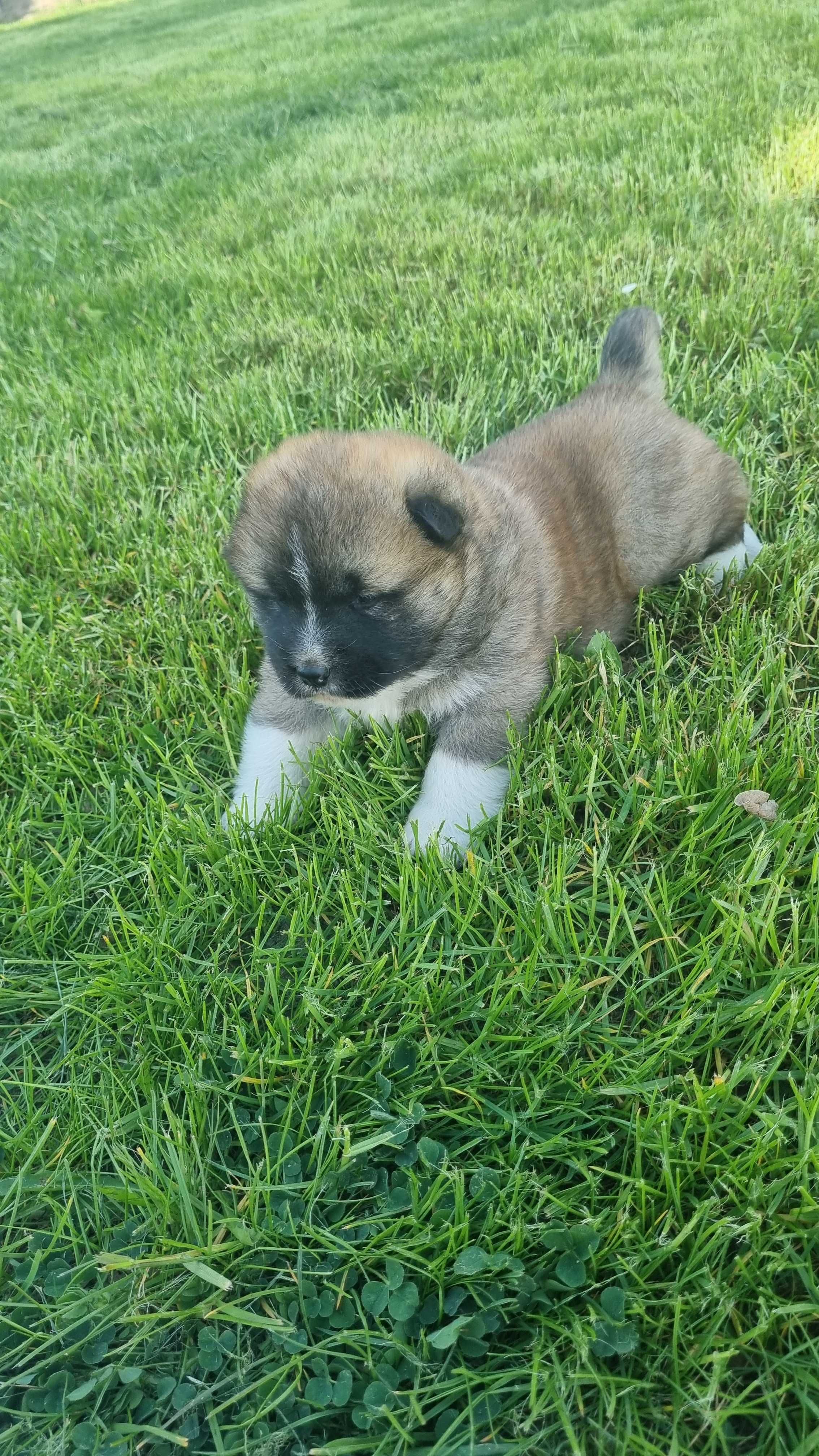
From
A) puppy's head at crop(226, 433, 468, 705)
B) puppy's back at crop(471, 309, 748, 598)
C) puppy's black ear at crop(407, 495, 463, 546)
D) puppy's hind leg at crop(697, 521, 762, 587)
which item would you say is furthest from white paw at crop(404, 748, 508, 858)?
puppy's hind leg at crop(697, 521, 762, 587)

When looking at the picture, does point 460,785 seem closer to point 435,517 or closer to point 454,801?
point 454,801

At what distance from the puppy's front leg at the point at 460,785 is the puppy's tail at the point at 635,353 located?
1586mm

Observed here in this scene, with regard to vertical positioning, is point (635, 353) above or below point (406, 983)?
above

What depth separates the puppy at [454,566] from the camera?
2119 mm

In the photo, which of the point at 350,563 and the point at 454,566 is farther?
the point at 454,566

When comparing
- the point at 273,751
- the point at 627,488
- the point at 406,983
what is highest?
the point at 627,488

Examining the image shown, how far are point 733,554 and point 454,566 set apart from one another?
3.89 ft

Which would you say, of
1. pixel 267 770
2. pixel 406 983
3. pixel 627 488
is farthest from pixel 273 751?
pixel 627 488

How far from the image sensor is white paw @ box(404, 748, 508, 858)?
2.13 meters

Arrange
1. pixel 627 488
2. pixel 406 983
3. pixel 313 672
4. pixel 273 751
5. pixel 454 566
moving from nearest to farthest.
→ pixel 406 983 → pixel 313 672 → pixel 454 566 → pixel 273 751 → pixel 627 488

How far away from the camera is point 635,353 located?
3.22 meters

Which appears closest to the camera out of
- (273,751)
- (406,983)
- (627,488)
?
(406,983)

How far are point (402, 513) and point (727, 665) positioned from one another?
3.10 ft

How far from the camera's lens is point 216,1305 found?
144cm
